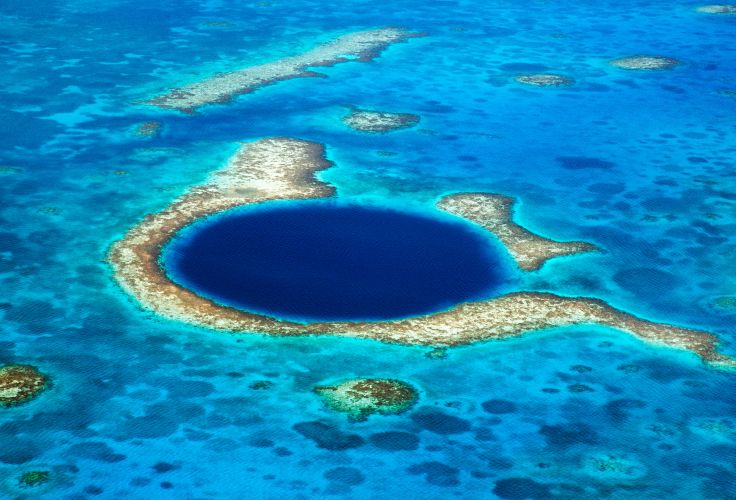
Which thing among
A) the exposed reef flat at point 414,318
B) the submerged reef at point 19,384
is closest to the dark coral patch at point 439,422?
the exposed reef flat at point 414,318

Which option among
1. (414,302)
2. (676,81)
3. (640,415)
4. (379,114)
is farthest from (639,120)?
(640,415)

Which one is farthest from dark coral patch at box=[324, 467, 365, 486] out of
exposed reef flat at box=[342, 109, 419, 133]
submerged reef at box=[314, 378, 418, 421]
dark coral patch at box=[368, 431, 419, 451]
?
exposed reef flat at box=[342, 109, 419, 133]

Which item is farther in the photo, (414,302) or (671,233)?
(671,233)

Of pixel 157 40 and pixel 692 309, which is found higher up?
pixel 157 40

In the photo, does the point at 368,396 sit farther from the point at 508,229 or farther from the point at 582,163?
the point at 582,163

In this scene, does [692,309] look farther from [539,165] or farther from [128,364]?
[128,364]

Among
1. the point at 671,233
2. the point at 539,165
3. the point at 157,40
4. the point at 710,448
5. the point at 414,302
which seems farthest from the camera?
the point at 157,40
